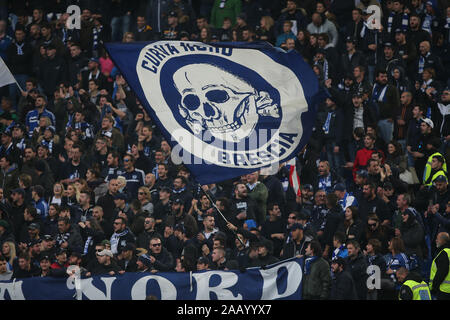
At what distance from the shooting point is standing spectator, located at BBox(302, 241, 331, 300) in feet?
49.0

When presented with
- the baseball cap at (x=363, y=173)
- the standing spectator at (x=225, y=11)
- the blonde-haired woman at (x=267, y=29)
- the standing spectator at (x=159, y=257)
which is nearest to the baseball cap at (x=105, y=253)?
the standing spectator at (x=159, y=257)

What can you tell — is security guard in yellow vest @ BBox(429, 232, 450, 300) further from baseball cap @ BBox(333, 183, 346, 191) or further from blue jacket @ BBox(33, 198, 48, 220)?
blue jacket @ BBox(33, 198, 48, 220)

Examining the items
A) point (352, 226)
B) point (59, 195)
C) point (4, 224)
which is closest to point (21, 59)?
point (59, 195)

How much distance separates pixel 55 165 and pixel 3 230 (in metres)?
2.36

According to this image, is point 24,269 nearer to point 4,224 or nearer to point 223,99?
point 4,224

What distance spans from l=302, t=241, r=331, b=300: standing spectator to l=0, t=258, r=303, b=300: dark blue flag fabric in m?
0.30

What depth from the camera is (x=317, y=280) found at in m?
15.0

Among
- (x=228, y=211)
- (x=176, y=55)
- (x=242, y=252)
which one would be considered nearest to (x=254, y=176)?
(x=228, y=211)

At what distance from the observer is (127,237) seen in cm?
1652

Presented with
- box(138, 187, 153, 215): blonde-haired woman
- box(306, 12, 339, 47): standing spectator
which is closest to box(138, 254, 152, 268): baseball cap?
box(138, 187, 153, 215): blonde-haired woman

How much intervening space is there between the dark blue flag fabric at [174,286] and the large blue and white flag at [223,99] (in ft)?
5.67

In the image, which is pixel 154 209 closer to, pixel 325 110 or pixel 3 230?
pixel 3 230

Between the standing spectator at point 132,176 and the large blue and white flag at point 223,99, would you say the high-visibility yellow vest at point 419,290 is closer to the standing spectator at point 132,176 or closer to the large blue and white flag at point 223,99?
the large blue and white flag at point 223,99

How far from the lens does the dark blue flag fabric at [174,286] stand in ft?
48.3
